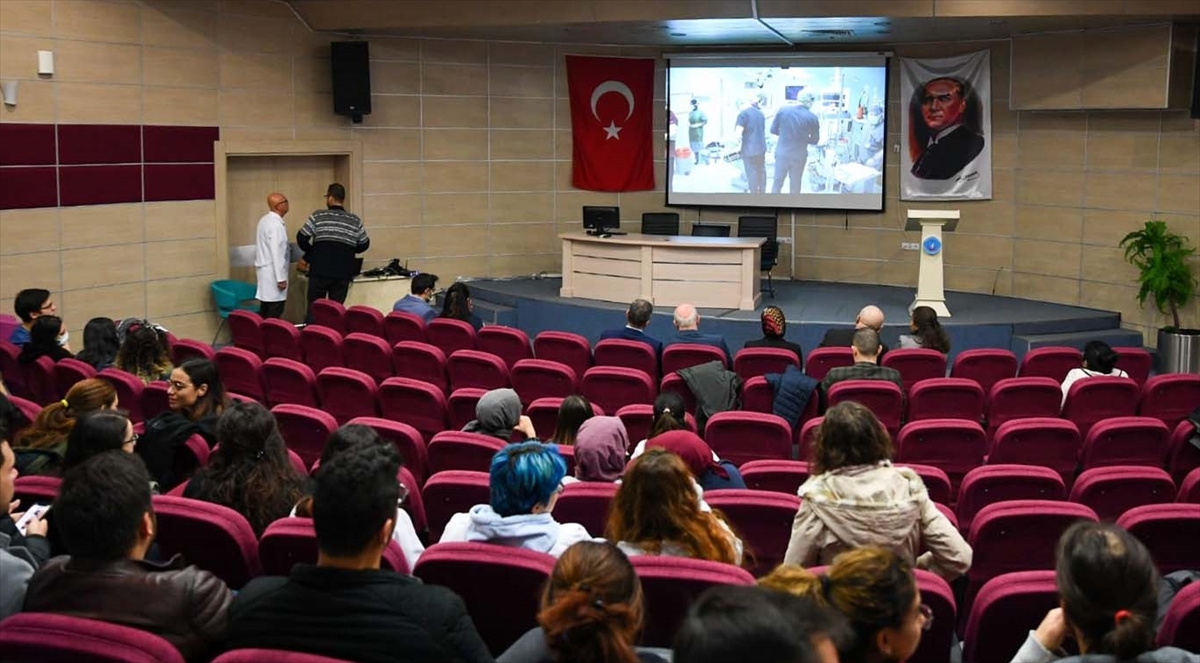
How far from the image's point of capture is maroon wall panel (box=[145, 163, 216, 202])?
36.3 ft

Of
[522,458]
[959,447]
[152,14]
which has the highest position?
[152,14]

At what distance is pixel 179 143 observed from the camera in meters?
11.3

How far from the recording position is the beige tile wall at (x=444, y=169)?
1040cm

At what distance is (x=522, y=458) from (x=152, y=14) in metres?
9.15

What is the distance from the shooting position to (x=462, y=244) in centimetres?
1380

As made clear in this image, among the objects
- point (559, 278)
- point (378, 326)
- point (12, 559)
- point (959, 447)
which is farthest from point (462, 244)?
point (12, 559)

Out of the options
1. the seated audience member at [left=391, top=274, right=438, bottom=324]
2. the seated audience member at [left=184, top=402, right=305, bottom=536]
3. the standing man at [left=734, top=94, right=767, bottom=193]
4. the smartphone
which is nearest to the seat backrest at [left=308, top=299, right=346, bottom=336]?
the seated audience member at [left=391, top=274, right=438, bottom=324]

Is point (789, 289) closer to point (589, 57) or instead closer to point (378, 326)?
point (589, 57)

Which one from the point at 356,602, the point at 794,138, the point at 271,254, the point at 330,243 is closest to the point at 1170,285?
the point at 794,138

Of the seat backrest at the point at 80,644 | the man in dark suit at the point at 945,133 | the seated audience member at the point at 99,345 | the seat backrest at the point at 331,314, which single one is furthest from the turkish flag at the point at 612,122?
the seat backrest at the point at 80,644

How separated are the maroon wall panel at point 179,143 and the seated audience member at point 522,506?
8793mm

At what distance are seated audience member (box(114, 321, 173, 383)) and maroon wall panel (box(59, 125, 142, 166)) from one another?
4.50 m

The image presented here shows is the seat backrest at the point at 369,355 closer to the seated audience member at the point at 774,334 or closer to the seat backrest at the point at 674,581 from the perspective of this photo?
the seated audience member at the point at 774,334

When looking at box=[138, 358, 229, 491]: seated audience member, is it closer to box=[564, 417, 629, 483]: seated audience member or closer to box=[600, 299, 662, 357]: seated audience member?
box=[564, 417, 629, 483]: seated audience member
